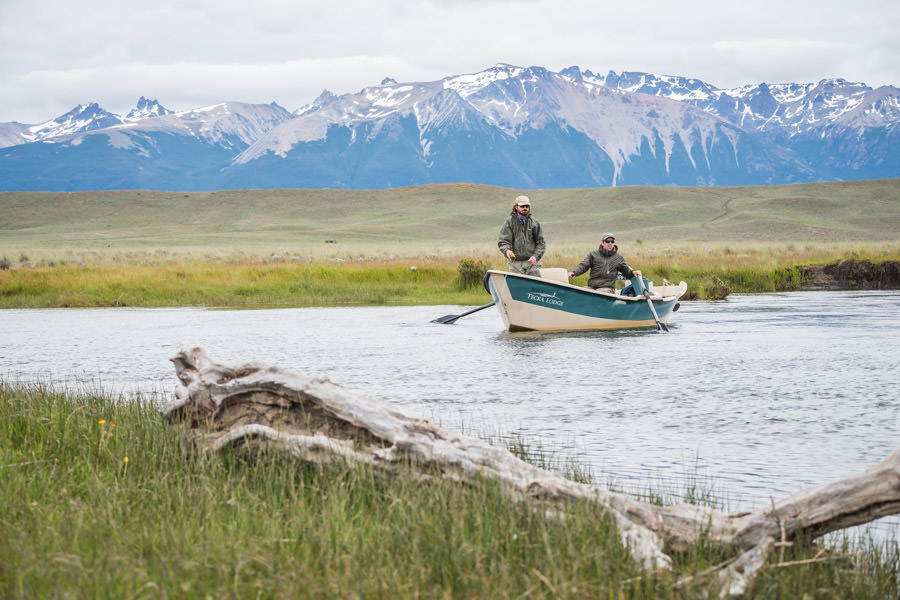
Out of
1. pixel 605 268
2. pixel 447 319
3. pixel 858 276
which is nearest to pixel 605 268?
pixel 605 268

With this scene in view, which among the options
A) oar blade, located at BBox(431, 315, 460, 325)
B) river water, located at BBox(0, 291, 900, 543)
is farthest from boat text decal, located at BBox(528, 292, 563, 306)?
oar blade, located at BBox(431, 315, 460, 325)

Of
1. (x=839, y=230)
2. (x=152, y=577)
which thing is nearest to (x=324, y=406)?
(x=152, y=577)

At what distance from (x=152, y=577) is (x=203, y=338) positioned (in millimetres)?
14933

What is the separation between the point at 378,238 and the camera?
3792 inches

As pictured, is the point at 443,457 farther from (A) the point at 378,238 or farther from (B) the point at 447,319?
(A) the point at 378,238

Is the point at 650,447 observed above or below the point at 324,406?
below

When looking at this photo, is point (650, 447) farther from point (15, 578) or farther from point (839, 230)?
point (839, 230)

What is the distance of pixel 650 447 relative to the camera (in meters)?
8.97

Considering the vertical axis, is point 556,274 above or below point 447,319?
above

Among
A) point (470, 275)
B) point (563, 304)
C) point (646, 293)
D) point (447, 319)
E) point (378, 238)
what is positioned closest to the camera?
point (563, 304)

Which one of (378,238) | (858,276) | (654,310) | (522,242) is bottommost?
(858,276)

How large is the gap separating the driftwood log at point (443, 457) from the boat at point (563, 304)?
11.4 meters

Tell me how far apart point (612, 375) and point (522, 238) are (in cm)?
559

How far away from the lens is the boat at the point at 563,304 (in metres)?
18.8
